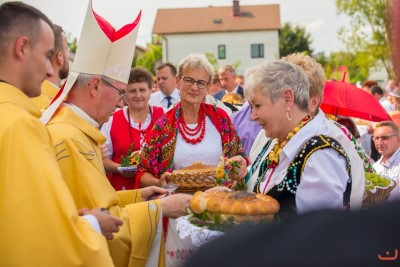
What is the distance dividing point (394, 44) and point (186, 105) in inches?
174

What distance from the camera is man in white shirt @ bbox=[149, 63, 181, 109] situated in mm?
8812

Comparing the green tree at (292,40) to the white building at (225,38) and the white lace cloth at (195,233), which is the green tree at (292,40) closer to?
the white building at (225,38)

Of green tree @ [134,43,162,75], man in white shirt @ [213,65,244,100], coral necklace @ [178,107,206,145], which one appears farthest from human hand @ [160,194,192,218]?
green tree @ [134,43,162,75]

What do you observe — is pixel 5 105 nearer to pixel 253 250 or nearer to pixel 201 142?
pixel 253 250

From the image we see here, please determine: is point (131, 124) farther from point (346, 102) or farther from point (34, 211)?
point (34, 211)

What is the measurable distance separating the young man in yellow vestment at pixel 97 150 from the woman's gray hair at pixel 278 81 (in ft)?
2.41

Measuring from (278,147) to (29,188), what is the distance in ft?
5.44

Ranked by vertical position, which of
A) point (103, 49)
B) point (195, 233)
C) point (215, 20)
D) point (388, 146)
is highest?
point (215, 20)

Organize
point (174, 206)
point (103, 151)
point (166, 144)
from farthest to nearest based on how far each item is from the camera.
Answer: point (103, 151), point (166, 144), point (174, 206)

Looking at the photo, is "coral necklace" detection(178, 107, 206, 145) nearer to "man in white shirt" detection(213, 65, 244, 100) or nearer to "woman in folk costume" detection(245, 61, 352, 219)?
"woman in folk costume" detection(245, 61, 352, 219)

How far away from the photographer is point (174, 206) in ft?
12.2

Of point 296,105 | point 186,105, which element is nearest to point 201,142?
point 186,105

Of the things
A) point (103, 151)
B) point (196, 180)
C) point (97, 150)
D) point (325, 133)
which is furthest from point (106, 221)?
point (103, 151)

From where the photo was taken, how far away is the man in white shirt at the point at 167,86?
8.81m
